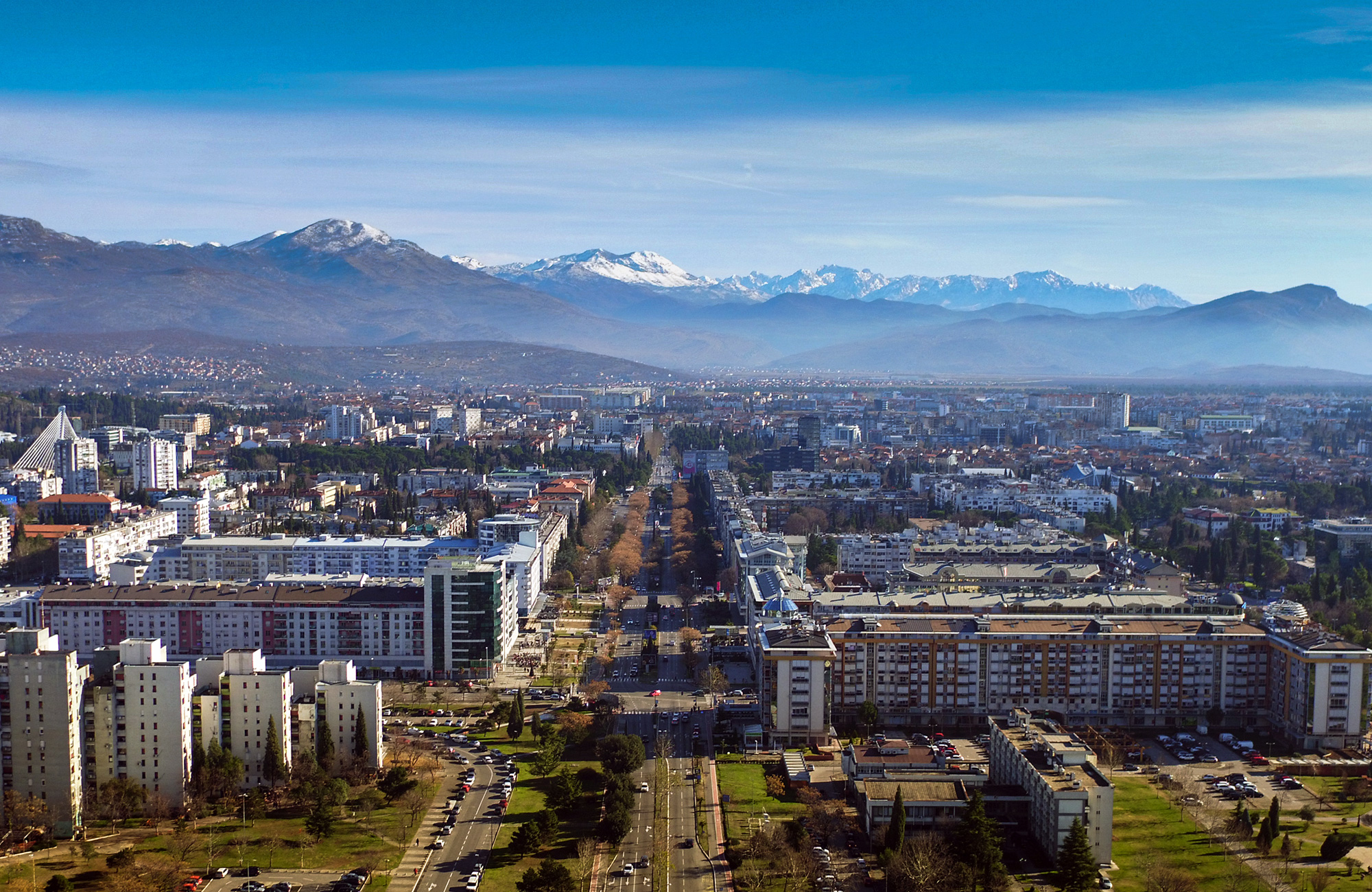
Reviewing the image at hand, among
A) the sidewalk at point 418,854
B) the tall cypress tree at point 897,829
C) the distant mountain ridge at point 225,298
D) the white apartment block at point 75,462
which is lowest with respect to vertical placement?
the sidewalk at point 418,854

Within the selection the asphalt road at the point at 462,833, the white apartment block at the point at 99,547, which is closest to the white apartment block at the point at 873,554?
the asphalt road at the point at 462,833

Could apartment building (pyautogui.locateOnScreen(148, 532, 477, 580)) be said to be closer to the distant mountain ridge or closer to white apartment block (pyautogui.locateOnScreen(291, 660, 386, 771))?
white apartment block (pyautogui.locateOnScreen(291, 660, 386, 771))

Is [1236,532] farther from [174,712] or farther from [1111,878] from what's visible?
[174,712]

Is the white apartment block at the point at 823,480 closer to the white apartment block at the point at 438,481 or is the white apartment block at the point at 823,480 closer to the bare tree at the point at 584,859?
the white apartment block at the point at 438,481

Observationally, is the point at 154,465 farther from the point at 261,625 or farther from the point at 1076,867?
the point at 1076,867

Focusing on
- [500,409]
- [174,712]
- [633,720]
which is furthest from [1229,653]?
[500,409]

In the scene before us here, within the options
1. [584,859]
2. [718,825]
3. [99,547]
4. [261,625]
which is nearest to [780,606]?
[718,825]

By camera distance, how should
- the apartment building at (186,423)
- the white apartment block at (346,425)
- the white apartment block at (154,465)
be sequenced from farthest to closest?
the white apartment block at (346,425)
the apartment building at (186,423)
the white apartment block at (154,465)
